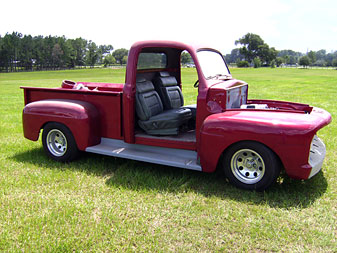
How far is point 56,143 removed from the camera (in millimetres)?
5816

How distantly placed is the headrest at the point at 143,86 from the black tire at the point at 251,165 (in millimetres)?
1785

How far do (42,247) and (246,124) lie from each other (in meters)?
2.71

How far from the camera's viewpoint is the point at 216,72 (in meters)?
5.34

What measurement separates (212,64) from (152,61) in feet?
3.77

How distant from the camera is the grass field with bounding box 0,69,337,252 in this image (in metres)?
3.36

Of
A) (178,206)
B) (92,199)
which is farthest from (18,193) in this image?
(178,206)

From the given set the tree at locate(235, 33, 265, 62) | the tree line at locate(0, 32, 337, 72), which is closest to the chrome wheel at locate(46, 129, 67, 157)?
the tree line at locate(0, 32, 337, 72)

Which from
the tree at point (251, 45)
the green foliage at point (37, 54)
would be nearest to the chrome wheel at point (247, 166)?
the green foliage at point (37, 54)

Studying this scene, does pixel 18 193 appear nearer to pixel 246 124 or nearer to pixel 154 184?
pixel 154 184

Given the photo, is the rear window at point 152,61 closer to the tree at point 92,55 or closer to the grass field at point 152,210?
the grass field at point 152,210

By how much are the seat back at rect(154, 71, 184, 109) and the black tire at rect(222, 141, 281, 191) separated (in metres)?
1.95

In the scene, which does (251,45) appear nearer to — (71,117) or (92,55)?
(92,55)

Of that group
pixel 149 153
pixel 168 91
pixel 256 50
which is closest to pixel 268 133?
pixel 149 153

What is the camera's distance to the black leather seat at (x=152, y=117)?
5.27 metres
